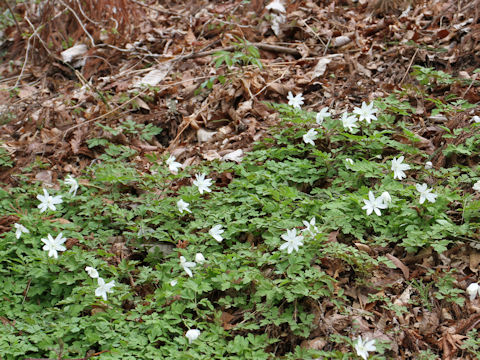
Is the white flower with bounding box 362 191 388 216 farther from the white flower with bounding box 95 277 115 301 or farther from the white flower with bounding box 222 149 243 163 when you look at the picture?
the white flower with bounding box 95 277 115 301

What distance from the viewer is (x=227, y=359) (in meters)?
2.48

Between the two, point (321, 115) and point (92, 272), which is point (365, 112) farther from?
point (92, 272)

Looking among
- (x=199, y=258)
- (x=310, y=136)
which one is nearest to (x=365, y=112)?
(x=310, y=136)

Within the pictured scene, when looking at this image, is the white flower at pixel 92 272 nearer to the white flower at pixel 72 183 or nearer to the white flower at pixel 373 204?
the white flower at pixel 72 183

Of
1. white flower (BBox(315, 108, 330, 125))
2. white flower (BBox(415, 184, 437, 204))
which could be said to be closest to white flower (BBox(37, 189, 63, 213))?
white flower (BBox(315, 108, 330, 125))

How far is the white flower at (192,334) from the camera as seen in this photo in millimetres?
2566

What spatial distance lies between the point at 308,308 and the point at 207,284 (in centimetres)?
60

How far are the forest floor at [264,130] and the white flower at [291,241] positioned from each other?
9 centimetres

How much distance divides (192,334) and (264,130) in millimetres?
2229

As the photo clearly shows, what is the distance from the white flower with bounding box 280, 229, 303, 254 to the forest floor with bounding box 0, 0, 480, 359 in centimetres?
9

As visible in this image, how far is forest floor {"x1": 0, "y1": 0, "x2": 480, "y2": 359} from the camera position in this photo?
2.71 meters

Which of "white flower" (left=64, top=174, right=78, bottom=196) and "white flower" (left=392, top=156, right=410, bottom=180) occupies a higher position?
"white flower" (left=392, top=156, right=410, bottom=180)

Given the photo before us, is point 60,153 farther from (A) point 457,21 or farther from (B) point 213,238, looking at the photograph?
(A) point 457,21

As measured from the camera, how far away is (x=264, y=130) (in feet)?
14.2
